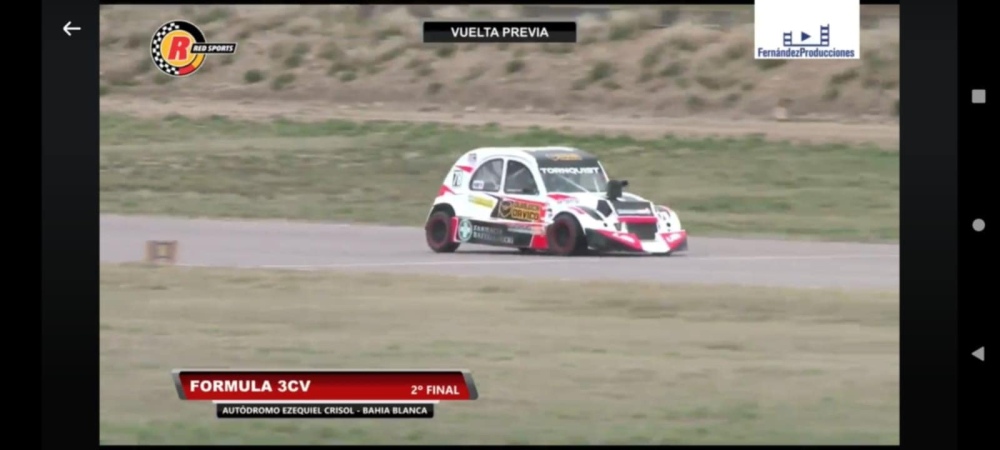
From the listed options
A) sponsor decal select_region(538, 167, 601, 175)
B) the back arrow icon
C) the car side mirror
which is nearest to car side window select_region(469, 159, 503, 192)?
sponsor decal select_region(538, 167, 601, 175)

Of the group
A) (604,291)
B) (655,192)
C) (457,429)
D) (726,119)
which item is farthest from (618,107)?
(457,429)

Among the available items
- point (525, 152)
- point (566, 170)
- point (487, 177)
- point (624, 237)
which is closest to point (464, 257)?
point (624, 237)

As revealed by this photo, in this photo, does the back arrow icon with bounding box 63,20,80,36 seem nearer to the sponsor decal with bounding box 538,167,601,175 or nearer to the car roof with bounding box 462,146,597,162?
the car roof with bounding box 462,146,597,162

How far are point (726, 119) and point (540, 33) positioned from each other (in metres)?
5.86

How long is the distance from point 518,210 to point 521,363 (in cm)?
920

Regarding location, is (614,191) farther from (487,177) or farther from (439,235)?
(439,235)

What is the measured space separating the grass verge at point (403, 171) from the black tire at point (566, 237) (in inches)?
30.0

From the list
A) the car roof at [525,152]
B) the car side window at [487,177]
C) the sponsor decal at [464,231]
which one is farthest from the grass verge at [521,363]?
the sponsor decal at [464,231]

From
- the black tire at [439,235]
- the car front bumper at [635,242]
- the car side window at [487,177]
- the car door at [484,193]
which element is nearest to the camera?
the car front bumper at [635,242]

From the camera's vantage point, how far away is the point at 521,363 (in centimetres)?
750

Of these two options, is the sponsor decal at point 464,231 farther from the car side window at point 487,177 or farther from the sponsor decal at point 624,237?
the sponsor decal at point 624,237

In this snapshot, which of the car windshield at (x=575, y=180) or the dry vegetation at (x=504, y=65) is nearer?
the dry vegetation at (x=504, y=65)

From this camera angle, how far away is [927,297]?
5969mm

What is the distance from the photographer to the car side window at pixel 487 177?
44.8 ft
